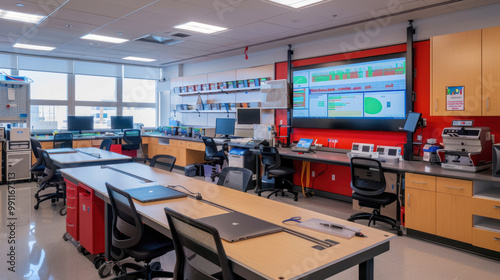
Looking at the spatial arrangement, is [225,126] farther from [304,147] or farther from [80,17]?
[80,17]

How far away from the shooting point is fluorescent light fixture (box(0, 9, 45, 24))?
5069 mm

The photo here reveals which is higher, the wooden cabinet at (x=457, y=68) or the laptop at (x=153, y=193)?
the wooden cabinet at (x=457, y=68)

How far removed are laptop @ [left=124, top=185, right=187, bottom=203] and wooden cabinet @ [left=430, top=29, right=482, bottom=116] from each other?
3463 mm

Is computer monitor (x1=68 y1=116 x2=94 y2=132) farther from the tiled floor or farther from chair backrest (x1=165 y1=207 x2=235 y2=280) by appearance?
chair backrest (x1=165 y1=207 x2=235 y2=280)

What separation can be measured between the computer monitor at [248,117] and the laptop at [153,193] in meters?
4.22

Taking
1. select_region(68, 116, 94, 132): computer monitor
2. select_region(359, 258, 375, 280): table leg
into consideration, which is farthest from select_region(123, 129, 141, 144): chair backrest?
select_region(359, 258, 375, 280): table leg

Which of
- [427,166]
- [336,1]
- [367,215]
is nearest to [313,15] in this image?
[336,1]

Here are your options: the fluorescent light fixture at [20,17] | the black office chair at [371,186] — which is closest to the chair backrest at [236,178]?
the black office chair at [371,186]

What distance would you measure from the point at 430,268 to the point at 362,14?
11.1ft

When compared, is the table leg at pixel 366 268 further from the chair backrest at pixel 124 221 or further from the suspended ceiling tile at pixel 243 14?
the suspended ceiling tile at pixel 243 14

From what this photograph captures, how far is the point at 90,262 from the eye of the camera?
342cm

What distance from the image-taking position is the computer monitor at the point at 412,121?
452 cm

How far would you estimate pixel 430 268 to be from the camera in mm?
3326

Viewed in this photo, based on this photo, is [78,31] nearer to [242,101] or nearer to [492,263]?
[242,101]
